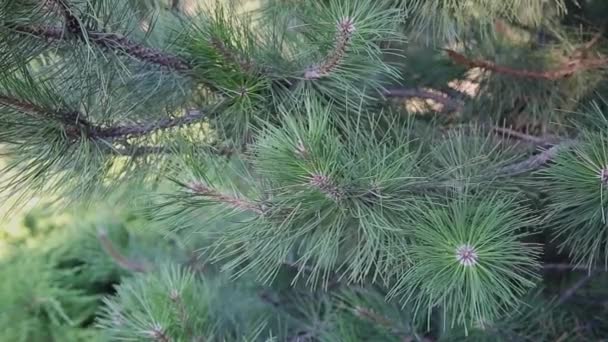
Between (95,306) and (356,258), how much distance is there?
1.77m

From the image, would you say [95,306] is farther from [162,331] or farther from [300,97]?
[300,97]

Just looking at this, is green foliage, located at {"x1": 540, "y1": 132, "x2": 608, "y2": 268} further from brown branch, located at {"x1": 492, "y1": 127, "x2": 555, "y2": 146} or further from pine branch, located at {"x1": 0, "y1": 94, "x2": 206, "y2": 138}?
pine branch, located at {"x1": 0, "y1": 94, "x2": 206, "y2": 138}

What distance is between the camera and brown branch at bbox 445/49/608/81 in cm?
115

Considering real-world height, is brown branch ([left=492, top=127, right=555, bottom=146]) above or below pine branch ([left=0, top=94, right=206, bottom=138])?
below

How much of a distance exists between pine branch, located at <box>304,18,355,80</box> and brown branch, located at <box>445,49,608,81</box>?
37 centimetres

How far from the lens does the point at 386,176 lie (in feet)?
2.49

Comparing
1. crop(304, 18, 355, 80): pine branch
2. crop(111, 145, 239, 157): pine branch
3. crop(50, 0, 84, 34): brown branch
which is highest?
crop(50, 0, 84, 34): brown branch

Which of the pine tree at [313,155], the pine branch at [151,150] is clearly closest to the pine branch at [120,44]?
the pine tree at [313,155]

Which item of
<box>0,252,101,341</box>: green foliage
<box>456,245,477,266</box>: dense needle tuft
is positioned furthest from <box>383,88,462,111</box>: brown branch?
<box>0,252,101,341</box>: green foliage

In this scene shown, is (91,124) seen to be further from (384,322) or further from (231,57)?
(384,322)

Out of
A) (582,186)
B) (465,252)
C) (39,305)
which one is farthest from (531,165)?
(39,305)

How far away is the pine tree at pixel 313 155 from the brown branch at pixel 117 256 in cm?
71

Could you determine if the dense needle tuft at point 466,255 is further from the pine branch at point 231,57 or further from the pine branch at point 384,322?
the pine branch at point 384,322

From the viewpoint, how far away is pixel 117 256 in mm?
2010
